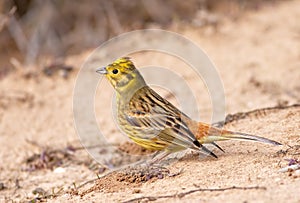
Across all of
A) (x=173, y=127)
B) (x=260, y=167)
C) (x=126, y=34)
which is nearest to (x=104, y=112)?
(x=126, y=34)

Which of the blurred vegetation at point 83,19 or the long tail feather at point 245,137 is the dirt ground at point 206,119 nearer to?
→ the long tail feather at point 245,137

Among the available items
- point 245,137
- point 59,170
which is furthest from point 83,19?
point 245,137

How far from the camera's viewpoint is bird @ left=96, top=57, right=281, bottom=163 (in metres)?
5.48

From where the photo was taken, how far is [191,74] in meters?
9.57

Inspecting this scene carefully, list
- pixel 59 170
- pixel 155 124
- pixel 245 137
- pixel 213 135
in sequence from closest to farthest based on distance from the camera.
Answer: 1. pixel 245 137
2. pixel 213 135
3. pixel 155 124
4. pixel 59 170

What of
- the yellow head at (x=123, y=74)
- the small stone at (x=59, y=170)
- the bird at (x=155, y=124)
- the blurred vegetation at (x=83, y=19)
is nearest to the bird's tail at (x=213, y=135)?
the bird at (x=155, y=124)

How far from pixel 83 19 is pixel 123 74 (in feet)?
19.5

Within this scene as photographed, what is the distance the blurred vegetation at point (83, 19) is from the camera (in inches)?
431

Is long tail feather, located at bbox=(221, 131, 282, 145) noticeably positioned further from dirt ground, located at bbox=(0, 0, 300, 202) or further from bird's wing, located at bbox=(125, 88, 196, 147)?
bird's wing, located at bbox=(125, 88, 196, 147)

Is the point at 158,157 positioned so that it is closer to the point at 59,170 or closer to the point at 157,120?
the point at 157,120

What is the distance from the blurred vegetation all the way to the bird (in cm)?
473

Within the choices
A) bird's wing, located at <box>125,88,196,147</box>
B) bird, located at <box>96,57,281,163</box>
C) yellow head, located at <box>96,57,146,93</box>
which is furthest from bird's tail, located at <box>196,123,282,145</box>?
yellow head, located at <box>96,57,146,93</box>

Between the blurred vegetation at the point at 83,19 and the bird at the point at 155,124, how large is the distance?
4729 mm

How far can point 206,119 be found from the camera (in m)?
7.93
